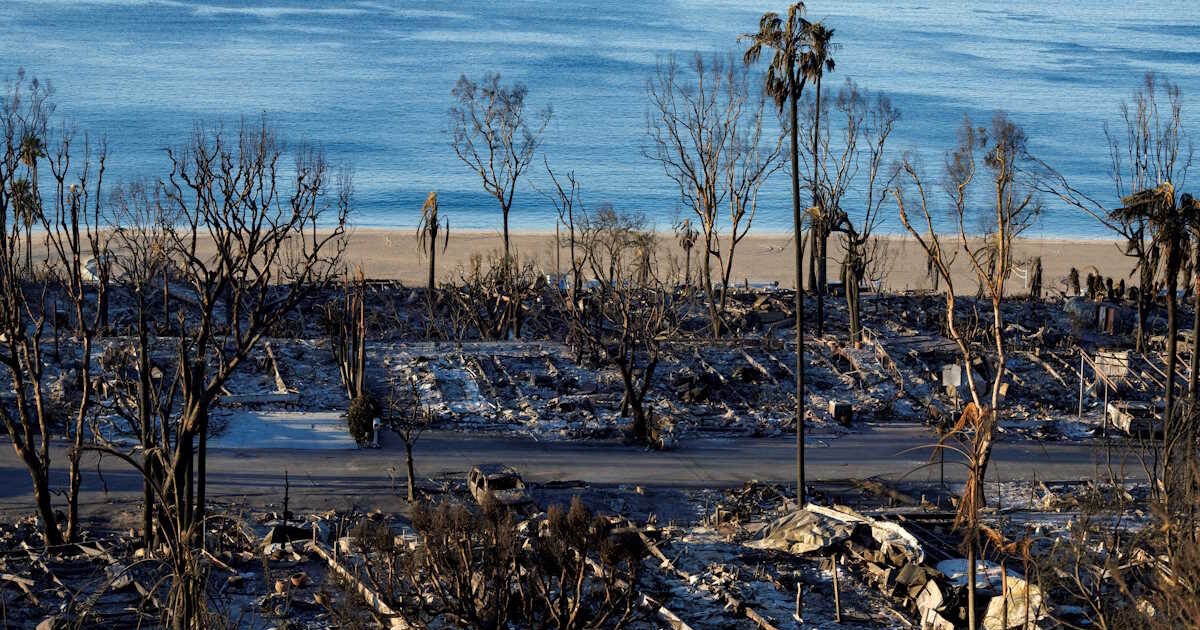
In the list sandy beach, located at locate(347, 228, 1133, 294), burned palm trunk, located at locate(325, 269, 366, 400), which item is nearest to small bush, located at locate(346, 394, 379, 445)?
burned palm trunk, located at locate(325, 269, 366, 400)

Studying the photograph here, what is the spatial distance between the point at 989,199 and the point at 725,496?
5542cm

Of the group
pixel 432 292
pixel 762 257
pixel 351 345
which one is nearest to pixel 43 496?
pixel 351 345

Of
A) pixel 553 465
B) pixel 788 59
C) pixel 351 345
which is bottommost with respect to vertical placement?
pixel 553 465

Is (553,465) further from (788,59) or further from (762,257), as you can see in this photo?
(762,257)

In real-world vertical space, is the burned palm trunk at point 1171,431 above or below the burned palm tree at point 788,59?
below

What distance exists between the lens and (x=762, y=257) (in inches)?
2400

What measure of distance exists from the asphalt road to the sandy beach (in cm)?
2360

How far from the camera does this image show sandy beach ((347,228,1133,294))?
2135 inches

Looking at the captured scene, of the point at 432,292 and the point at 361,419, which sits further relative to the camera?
the point at 432,292

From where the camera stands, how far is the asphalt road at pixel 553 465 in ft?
78.3

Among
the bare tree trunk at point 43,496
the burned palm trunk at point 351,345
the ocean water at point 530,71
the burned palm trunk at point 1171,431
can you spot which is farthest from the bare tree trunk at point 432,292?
the ocean water at point 530,71

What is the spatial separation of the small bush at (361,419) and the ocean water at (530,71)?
144 feet

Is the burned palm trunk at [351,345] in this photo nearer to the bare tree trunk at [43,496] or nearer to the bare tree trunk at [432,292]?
the bare tree trunk at [432,292]

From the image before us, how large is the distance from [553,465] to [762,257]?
120ft
